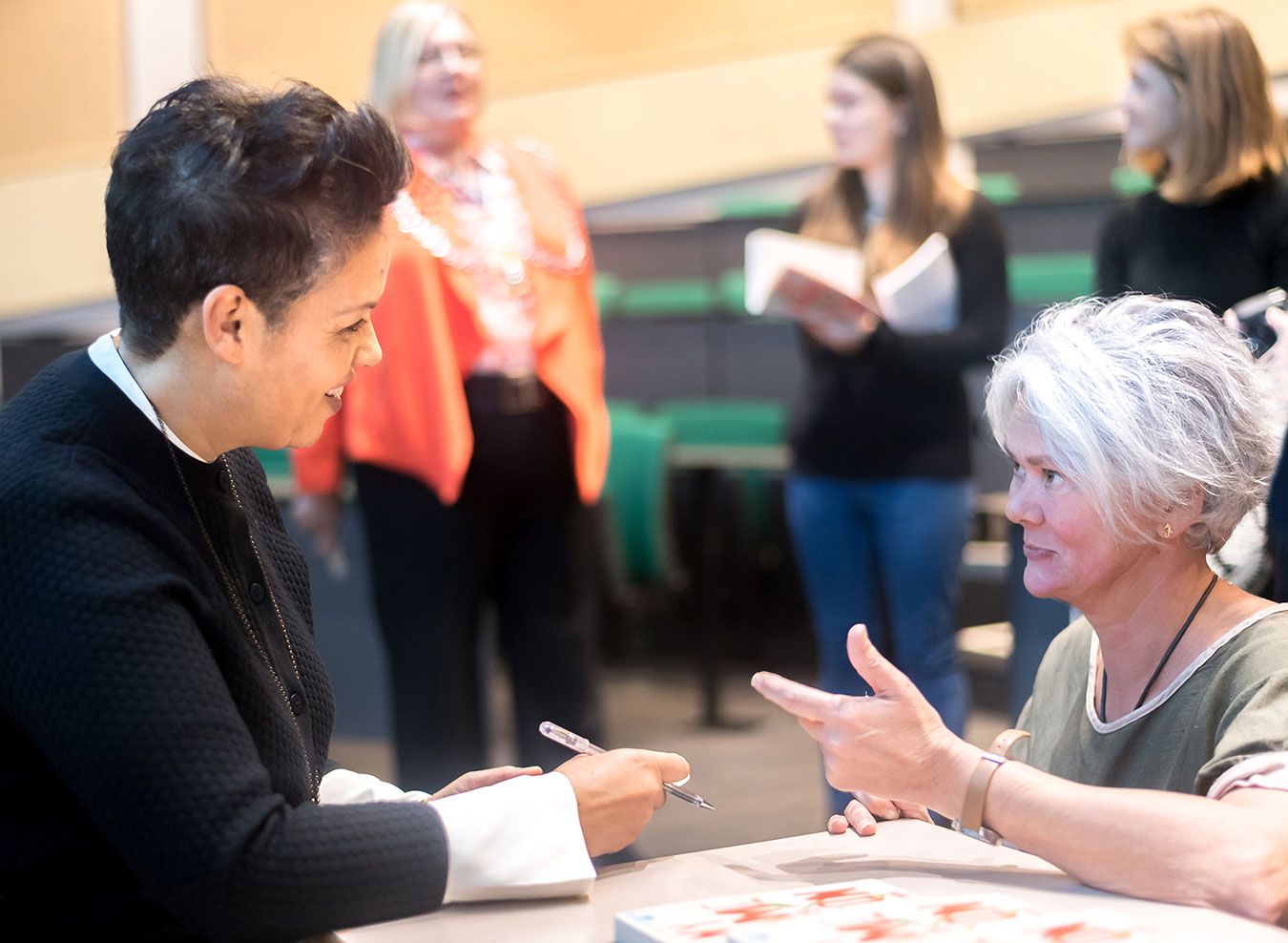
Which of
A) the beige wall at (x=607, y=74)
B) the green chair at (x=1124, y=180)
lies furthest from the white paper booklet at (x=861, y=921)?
the beige wall at (x=607, y=74)

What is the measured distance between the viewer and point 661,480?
15.2 feet

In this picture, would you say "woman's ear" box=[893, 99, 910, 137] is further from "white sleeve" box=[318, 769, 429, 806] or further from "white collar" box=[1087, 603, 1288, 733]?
"white sleeve" box=[318, 769, 429, 806]

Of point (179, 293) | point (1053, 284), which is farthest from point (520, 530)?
point (1053, 284)

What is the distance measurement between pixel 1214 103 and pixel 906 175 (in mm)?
636

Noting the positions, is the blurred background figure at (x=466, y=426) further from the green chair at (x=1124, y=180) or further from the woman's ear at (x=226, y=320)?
the green chair at (x=1124, y=180)

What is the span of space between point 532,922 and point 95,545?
0.43 m

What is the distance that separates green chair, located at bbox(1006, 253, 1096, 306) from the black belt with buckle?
2.56 m

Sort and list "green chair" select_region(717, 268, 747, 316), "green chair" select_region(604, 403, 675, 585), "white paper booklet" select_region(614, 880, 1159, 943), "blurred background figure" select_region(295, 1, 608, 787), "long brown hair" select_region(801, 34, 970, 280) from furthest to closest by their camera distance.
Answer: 1. "green chair" select_region(717, 268, 747, 316)
2. "green chair" select_region(604, 403, 675, 585)
3. "long brown hair" select_region(801, 34, 970, 280)
4. "blurred background figure" select_region(295, 1, 608, 787)
5. "white paper booklet" select_region(614, 880, 1159, 943)

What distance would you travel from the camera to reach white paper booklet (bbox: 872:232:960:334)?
119 inches

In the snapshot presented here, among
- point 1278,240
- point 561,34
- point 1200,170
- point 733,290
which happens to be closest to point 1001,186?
point 733,290

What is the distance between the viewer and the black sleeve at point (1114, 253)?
2758mm

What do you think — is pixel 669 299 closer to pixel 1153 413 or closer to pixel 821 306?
pixel 821 306

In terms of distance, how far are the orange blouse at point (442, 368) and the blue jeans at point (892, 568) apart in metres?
0.47

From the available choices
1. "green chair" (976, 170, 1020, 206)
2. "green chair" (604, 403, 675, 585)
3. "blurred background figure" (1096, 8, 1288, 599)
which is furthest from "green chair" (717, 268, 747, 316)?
"blurred background figure" (1096, 8, 1288, 599)
